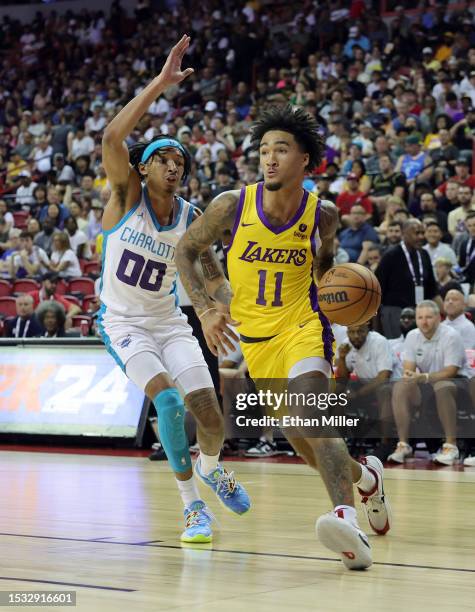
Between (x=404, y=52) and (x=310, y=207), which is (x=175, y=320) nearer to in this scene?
(x=310, y=207)

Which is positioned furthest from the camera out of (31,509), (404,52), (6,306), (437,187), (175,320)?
(404,52)

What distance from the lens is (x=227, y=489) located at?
241 inches

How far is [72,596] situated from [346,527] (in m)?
1.21

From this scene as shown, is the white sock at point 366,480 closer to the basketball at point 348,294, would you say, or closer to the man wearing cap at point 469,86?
the basketball at point 348,294

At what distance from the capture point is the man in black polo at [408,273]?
11.0 m

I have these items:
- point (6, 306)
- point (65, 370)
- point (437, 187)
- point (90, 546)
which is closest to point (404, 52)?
point (437, 187)

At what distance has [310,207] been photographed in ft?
17.6

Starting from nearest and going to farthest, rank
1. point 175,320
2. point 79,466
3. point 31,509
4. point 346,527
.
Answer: point 346,527, point 175,320, point 31,509, point 79,466

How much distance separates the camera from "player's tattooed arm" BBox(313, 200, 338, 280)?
5381 mm

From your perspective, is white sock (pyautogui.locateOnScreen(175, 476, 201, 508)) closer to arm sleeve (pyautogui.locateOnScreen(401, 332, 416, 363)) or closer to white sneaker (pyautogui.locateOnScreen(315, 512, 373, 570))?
white sneaker (pyautogui.locateOnScreen(315, 512, 373, 570))

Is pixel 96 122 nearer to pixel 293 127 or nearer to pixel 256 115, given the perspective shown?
pixel 256 115

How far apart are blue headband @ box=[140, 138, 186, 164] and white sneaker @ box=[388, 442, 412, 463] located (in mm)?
5024

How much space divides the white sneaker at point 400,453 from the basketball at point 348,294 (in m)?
5.13

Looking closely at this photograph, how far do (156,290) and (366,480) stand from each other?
1620 mm
